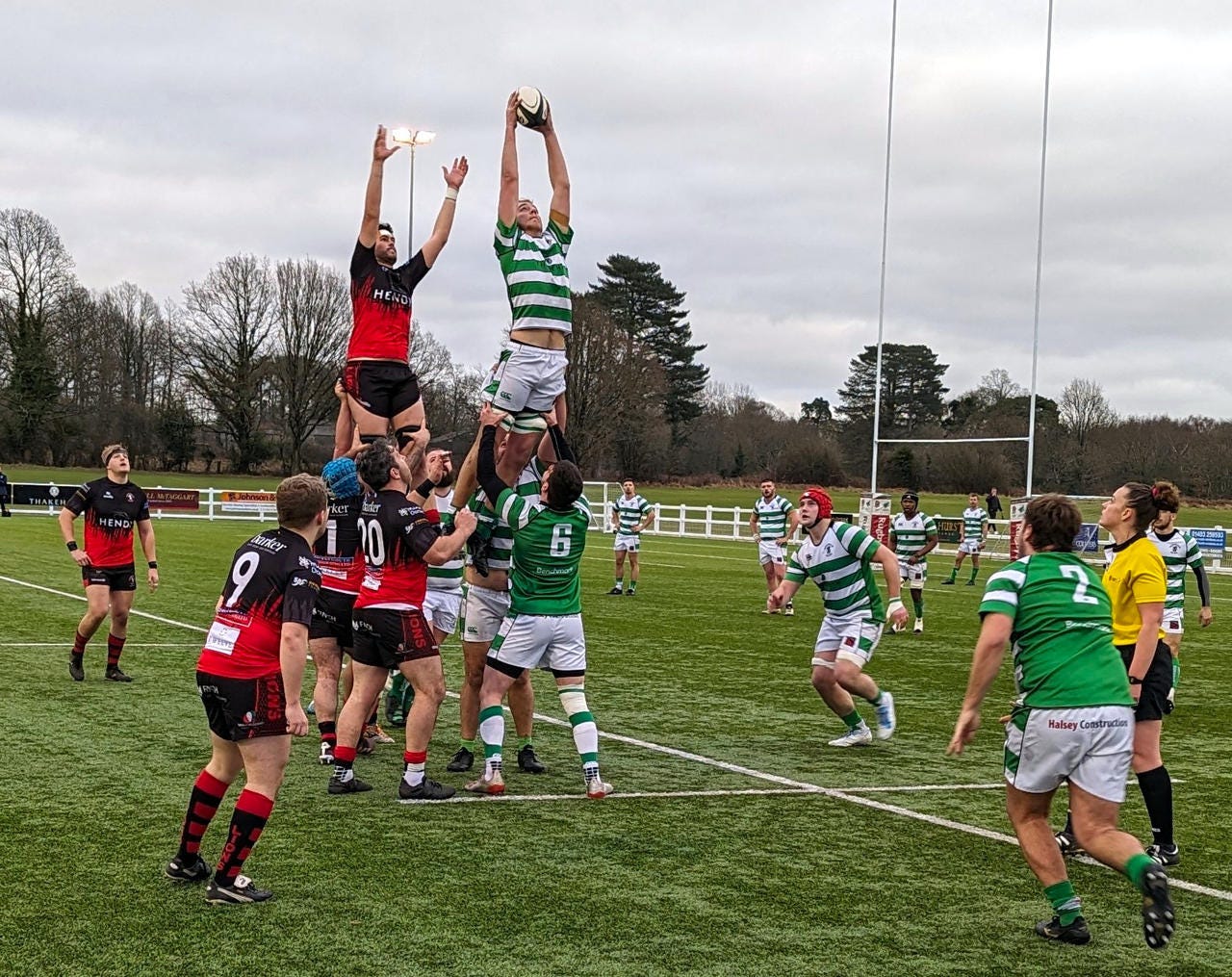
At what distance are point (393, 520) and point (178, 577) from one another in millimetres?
18595

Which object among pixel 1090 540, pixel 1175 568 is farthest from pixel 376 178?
pixel 1090 540

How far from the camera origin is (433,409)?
72.2m

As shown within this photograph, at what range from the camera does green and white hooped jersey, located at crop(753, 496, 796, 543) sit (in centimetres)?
2394

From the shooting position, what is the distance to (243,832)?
5.61 meters

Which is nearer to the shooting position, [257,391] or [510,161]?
[510,161]

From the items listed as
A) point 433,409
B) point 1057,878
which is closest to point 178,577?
point 1057,878

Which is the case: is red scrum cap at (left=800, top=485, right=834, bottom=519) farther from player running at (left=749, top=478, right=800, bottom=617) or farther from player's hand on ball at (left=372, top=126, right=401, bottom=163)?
player running at (left=749, top=478, right=800, bottom=617)

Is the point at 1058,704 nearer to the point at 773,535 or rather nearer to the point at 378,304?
the point at 378,304

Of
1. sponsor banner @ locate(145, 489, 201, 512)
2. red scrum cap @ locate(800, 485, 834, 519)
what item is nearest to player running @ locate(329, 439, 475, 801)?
red scrum cap @ locate(800, 485, 834, 519)

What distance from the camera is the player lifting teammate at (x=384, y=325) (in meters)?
9.48

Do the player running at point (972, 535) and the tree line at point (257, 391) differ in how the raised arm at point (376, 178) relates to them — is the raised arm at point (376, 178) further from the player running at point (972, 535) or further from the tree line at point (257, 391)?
the tree line at point (257, 391)

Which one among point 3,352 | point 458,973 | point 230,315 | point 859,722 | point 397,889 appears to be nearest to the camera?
point 458,973

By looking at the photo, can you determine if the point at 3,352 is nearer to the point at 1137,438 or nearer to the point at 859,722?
the point at 1137,438

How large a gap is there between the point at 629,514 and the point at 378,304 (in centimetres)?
1617
